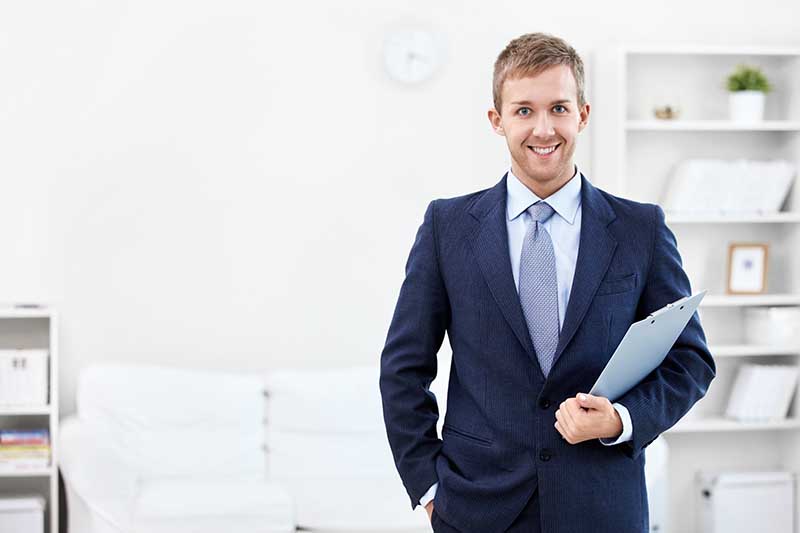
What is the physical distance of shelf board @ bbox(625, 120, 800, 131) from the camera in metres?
4.13

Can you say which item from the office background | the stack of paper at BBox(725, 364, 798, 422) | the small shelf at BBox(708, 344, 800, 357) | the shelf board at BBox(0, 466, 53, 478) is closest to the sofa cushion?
the shelf board at BBox(0, 466, 53, 478)

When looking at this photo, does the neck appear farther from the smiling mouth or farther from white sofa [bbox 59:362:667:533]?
white sofa [bbox 59:362:667:533]

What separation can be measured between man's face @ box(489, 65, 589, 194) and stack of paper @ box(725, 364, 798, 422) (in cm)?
286

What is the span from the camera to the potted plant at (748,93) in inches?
166

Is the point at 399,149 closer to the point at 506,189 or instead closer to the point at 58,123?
the point at 58,123

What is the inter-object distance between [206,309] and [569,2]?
1890 mm

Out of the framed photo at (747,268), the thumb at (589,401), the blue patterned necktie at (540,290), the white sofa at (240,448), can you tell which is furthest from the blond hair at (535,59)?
the framed photo at (747,268)

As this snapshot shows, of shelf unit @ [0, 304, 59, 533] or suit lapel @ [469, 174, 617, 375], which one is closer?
suit lapel @ [469, 174, 617, 375]

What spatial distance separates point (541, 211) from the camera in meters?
1.71

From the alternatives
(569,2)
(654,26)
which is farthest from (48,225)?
(654,26)

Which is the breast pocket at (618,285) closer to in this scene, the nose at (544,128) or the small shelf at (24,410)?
the nose at (544,128)

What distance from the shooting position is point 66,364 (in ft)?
13.4

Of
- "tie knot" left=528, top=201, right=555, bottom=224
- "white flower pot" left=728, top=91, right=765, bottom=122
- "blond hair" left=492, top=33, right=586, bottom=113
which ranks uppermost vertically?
"white flower pot" left=728, top=91, right=765, bottom=122

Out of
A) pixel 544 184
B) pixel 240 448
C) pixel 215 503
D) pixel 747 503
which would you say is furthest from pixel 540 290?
pixel 747 503
